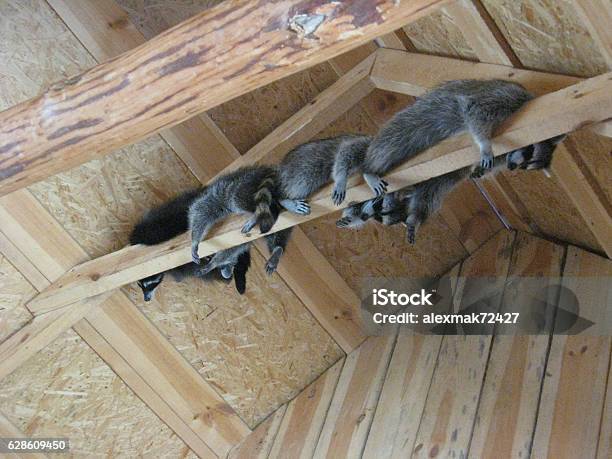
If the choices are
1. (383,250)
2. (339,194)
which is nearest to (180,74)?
(339,194)

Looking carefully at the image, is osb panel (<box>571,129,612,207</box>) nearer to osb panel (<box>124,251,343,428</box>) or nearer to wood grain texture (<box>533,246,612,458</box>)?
wood grain texture (<box>533,246,612,458</box>)

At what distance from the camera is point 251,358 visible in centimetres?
437

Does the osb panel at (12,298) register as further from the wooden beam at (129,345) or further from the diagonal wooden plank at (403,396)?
the diagonal wooden plank at (403,396)

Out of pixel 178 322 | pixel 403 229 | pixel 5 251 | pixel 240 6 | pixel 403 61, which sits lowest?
pixel 403 229

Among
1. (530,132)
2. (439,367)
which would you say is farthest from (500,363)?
(530,132)

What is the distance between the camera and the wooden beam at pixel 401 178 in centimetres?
242

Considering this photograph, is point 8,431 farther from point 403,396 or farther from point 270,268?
point 403,396

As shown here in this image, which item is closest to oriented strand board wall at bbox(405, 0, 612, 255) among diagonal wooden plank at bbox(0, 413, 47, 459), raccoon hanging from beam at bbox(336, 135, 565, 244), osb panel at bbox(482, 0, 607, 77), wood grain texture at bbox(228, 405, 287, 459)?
osb panel at bbox(482, 0, 607, 77)

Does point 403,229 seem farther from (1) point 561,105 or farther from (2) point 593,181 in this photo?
(1) point 561,105

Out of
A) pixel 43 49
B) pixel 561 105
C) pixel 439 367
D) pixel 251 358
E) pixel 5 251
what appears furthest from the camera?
pixel 251 358

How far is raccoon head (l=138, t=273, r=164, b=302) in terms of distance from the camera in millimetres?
3748

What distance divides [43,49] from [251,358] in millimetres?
1731

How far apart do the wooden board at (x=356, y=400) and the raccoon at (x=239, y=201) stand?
121 cm

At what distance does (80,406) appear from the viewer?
403 cm
